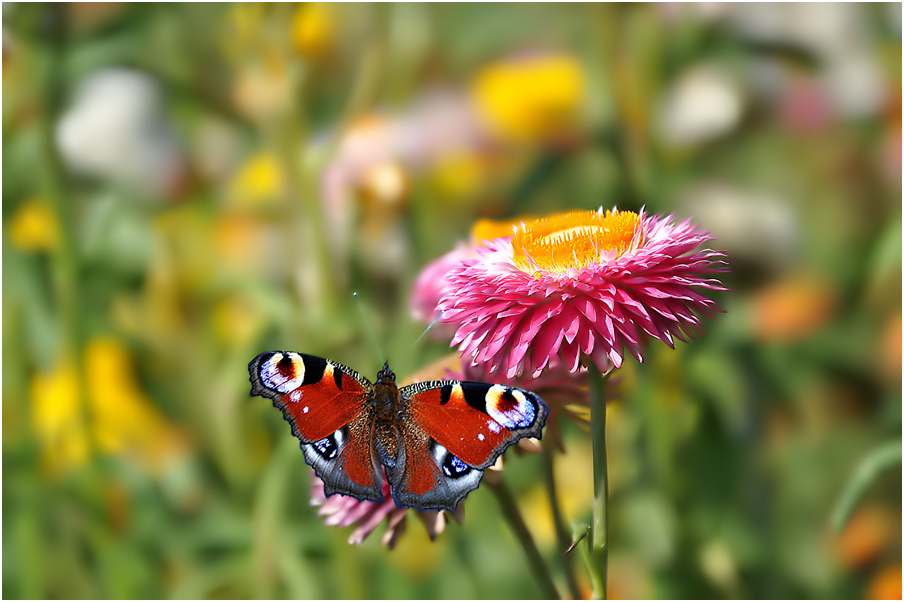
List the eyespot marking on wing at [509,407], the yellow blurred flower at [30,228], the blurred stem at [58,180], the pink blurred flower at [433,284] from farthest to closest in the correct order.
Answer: the yellow blurred flower at [30,228] < the blurred stem at [58,180] < the pink blurred flower at [433,284] < the eyespot marking on wing at [509,407]

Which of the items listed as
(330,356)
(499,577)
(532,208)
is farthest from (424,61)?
(499,577)

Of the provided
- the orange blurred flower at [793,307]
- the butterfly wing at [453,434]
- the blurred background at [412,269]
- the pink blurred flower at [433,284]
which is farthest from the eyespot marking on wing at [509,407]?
the orange blurred flower at [793,307]

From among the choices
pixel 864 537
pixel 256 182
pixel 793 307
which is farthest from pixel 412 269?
pixel 864 537

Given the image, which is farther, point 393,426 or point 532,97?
point 532,97

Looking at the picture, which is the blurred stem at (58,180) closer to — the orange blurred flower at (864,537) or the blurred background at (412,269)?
the blurred background at (412,269)

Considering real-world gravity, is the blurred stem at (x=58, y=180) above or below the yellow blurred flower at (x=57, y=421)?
above

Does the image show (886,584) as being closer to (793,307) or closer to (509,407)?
(793,307)
